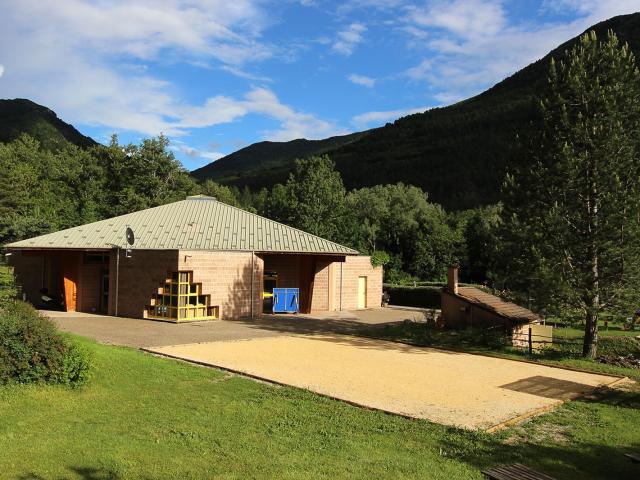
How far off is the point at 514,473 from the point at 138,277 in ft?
66.1

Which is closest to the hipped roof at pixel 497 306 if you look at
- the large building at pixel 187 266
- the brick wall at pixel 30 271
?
the large building at pixel 187 266

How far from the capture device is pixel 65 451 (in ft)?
20.6

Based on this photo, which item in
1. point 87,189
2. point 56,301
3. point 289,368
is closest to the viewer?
point 289,368

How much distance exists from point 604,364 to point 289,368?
831cm

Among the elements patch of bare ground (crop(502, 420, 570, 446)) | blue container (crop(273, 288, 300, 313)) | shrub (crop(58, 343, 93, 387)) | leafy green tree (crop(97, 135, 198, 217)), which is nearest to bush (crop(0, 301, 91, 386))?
shrub (crop(58, 343, 93, 387))

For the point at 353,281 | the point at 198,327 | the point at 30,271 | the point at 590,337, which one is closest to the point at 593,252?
the point at 590,337

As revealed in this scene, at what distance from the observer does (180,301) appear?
2205cm

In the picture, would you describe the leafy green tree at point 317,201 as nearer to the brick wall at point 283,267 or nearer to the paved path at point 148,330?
the brick wall at point 283,267

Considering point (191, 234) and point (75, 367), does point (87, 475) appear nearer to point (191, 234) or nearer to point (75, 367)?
point (75, 367)

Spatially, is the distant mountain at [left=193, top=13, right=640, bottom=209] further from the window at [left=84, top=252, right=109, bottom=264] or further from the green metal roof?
the window at [left=84, top=252, right=109, bottom=264]

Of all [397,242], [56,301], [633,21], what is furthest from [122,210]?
[633,21]

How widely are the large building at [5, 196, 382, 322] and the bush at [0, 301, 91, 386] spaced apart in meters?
12.5

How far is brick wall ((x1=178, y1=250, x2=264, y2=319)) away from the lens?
880 inches

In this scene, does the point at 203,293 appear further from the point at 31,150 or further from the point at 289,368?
the point at 31,150
